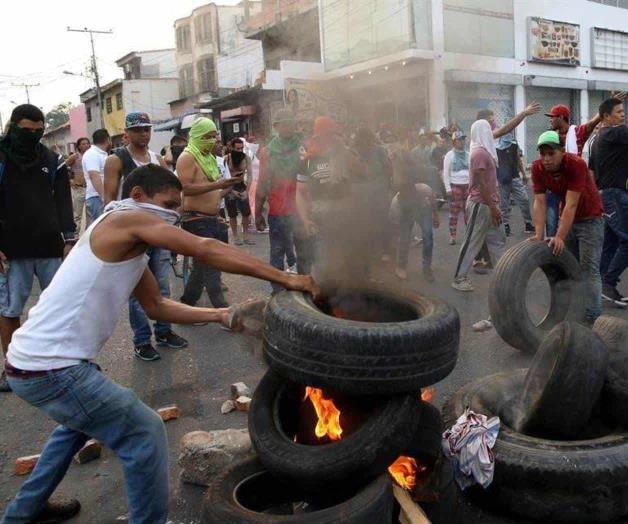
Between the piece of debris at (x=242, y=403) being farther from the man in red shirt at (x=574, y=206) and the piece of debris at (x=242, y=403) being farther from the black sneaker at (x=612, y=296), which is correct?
the black sneaker at (x=612, y=296)

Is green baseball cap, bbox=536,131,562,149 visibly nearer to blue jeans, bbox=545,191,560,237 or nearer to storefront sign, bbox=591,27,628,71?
blue jeans, bbox=545,191,560,237

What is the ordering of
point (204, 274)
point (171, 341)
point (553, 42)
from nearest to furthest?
point (171, 341) → point (204, 274) → point (553, 42)

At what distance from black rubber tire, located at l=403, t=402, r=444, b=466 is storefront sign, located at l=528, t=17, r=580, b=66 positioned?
19.2 m

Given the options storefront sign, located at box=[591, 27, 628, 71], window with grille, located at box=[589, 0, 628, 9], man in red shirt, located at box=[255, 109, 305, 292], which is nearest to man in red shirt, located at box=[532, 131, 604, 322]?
man in red shirt, located at box=[255, 109, 305, 292]

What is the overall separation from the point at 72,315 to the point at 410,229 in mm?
5846

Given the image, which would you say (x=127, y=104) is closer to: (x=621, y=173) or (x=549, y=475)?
(x=621, y=173)

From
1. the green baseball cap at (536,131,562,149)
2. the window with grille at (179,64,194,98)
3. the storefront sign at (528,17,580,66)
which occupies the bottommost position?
the green baseball cap at (536,131,562,149)

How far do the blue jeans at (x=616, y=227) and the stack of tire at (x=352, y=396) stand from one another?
4.28 meters

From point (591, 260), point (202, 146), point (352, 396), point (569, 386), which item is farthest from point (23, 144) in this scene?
point (591, 260)

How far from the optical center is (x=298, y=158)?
21.6ft

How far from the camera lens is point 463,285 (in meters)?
7.14

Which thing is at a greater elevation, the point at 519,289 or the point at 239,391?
the point at 519,289

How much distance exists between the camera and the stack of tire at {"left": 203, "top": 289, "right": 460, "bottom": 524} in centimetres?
256

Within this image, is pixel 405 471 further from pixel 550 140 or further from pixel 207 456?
pixel 550 140
